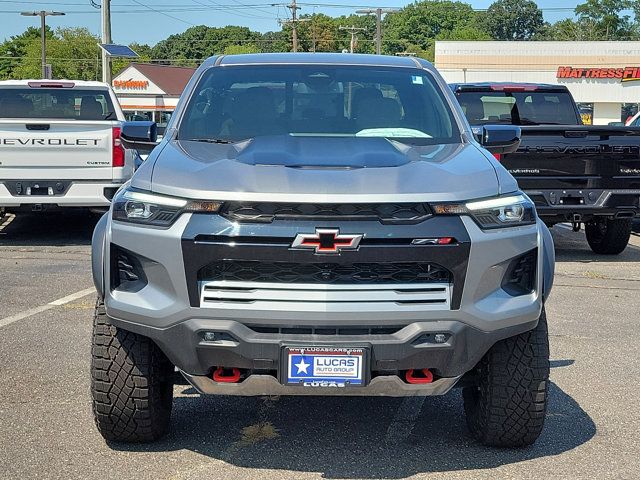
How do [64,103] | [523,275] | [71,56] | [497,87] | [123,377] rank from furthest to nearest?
[71,56], [64,103], [497,87], [123,377], [523,275]

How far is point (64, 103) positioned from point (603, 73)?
187 ft

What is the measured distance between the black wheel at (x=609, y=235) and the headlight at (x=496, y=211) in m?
7.40

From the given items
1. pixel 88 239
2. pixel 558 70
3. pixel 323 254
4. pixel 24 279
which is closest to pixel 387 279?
pixel 323 254

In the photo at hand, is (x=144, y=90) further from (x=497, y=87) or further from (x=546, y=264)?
(x=546, y=264)

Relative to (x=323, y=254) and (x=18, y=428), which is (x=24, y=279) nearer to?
(x=18, y=428)

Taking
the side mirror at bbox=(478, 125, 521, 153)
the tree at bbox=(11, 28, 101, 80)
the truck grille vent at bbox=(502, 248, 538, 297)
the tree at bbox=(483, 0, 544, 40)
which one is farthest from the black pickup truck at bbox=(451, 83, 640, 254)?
the tree at bbox=(483, 0, 544, 40)

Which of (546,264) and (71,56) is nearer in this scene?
(546,264)

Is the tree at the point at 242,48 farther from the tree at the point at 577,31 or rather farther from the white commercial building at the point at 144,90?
the white commercial building at the point at 144,90

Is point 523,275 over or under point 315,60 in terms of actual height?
under

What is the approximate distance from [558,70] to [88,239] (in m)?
57.0

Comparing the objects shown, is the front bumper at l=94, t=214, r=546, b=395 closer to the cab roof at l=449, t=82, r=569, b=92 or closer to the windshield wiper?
the windshield wiper

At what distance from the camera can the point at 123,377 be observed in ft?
14.5

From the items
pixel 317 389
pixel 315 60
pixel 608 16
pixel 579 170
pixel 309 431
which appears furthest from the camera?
pixel 608 16

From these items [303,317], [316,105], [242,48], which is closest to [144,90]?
[316,105]
